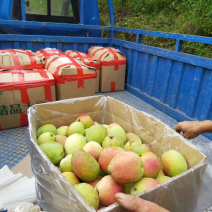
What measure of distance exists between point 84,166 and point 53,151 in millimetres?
265

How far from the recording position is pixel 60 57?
2859mm

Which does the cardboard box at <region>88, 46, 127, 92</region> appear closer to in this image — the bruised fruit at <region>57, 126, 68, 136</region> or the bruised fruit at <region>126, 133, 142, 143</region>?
the bruised fruit at <region>57, 126, 68, 136</region>

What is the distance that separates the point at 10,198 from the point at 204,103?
2.22m

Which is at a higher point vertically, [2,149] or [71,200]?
[71,200]

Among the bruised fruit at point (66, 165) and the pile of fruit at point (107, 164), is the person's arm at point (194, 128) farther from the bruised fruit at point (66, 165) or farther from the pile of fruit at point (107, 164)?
the bruised fruit at point (66, 165)

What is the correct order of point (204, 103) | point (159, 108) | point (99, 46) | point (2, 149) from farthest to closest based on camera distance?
point (99, 46) → point (159, 108) → point (204, 103) → point (2, 149)

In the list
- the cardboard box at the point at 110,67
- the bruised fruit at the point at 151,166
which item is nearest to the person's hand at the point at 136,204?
the bruised fruit at the point at 151,166

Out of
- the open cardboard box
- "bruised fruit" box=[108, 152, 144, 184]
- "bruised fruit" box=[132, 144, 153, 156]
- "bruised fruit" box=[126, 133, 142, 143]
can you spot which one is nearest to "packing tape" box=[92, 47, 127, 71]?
the open cardboard box

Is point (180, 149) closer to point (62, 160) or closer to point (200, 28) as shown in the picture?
point (62, 160)

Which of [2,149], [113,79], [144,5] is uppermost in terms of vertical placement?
[144,5]

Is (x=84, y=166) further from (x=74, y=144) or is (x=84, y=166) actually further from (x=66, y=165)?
(x=74, y=144)

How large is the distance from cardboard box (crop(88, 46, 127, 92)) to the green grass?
957 mm

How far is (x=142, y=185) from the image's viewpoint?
0.83 m

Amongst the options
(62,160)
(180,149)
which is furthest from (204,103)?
(62,160)
